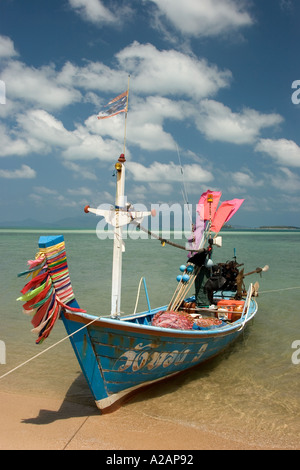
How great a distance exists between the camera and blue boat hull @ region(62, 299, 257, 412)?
221 inches

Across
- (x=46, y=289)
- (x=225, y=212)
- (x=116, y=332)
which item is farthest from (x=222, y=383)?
(x=225, y=212)

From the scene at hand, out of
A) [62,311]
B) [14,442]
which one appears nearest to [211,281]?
[62,311]

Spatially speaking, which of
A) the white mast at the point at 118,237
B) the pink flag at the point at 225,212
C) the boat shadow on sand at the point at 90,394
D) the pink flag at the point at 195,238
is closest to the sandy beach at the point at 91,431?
the boat shadow on sand at the point at 90,394

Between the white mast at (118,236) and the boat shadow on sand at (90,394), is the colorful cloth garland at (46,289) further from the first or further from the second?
the boat shadow on sand at (90,394)

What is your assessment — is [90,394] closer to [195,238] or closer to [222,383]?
[222,383]

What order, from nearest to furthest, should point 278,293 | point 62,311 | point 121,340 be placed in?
point 62,311 → point 121,340 → point 278,293

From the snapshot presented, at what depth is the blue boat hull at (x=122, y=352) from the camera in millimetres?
5602

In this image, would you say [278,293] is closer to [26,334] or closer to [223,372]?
[223,372]

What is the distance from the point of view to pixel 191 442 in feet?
18.1

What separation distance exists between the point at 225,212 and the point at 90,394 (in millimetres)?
7563

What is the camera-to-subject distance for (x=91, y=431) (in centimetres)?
560

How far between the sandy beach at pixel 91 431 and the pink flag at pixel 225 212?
6985mm

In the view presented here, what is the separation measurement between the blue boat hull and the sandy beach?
42cm

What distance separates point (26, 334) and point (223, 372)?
6.30m
